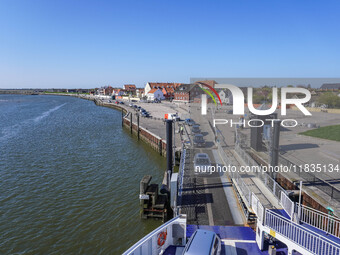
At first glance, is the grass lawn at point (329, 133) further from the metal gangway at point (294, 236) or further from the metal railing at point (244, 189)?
the metal gangway at point (294, 236)

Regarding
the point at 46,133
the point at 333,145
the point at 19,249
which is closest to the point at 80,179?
the point at 19,249

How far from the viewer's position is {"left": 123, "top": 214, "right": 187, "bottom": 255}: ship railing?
8.15 metres

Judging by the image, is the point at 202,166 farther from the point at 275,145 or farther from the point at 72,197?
the point at 72,197

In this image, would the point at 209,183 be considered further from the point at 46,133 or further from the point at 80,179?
the point at 46,133

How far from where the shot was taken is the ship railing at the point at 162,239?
8.15 metres

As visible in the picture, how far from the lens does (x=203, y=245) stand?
8086 mm

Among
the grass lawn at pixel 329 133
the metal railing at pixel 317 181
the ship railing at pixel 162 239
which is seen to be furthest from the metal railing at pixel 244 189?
the grass lawn at pixel 329 133

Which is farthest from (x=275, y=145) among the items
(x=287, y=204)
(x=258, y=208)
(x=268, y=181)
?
(x=258, y=208)

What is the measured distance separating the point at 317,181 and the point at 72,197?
1772cm

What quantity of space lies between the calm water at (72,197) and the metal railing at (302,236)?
25.8ft

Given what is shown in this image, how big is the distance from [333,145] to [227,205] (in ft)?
52.9

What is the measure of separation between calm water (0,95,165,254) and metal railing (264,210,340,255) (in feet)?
25.8

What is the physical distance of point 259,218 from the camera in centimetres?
964

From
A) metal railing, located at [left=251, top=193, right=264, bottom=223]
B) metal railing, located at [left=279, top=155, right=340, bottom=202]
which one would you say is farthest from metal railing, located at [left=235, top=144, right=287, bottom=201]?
metal railing, located at [left=279, top=155, right=340, bottom=202]
